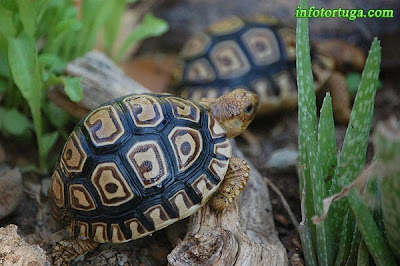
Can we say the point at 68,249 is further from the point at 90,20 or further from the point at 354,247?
the point at 90,20

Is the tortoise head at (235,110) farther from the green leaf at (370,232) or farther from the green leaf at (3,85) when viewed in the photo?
the green leaf at (3,85)

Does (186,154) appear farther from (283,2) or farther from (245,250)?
(283,2)

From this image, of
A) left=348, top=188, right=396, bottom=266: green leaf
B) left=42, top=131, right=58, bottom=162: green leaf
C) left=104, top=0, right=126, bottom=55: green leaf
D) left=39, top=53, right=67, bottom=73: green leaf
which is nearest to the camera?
left=348, top=188, right=396, bottom=266: green leaf

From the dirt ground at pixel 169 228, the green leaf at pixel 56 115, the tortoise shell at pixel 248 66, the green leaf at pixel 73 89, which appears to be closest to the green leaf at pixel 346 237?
the dirt ground at pixel 169 228

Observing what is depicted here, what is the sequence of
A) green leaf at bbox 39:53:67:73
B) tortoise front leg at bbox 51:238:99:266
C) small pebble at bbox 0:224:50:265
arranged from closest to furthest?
small pebble at bbox 0:224:50:265 < tortoise front leg at bbox 51:238:99:266 < green leaf at bbox 39:53:67:73

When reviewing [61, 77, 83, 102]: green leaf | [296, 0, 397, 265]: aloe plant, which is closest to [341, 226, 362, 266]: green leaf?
[296, 0, 397, 265]: aloe plant

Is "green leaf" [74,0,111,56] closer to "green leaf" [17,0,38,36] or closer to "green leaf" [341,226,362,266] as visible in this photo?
"green leaf" [17,0,38,36]

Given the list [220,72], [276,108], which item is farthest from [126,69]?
[276,108]
